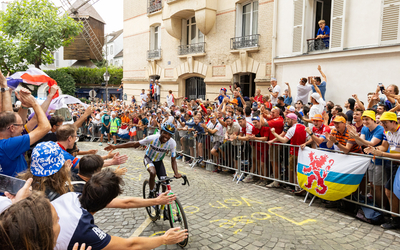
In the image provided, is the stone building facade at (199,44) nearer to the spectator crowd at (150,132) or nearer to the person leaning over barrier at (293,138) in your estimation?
the spectator crowd at (150,132)

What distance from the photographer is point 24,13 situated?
87.5ft

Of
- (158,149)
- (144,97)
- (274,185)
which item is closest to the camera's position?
(158,149)

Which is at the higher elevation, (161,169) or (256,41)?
(256,41)

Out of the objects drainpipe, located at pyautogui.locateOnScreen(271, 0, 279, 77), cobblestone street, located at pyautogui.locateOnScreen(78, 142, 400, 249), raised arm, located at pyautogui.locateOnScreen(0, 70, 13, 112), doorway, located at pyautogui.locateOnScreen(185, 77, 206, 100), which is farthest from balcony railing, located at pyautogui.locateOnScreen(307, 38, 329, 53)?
raised arm, located at pyautogui.locateOnScreen(0, 70, 13, 112)

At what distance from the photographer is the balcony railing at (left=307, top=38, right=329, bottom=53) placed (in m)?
11.7

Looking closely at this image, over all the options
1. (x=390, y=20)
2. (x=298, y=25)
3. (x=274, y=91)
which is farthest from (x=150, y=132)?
(x=390, y=20)

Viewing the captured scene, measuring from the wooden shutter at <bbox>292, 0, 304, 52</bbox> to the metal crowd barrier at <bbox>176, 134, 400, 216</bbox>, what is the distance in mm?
6175

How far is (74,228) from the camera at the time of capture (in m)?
2.14

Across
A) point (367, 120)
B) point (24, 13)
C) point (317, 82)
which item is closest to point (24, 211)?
point (367, 120)

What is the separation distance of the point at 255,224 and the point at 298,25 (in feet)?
32.6

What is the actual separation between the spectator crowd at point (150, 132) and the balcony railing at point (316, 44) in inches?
46.1

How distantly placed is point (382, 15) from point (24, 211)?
37.9ft

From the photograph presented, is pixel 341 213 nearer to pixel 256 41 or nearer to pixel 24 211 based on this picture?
pixel 24 211

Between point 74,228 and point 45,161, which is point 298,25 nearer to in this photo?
point 45,161
